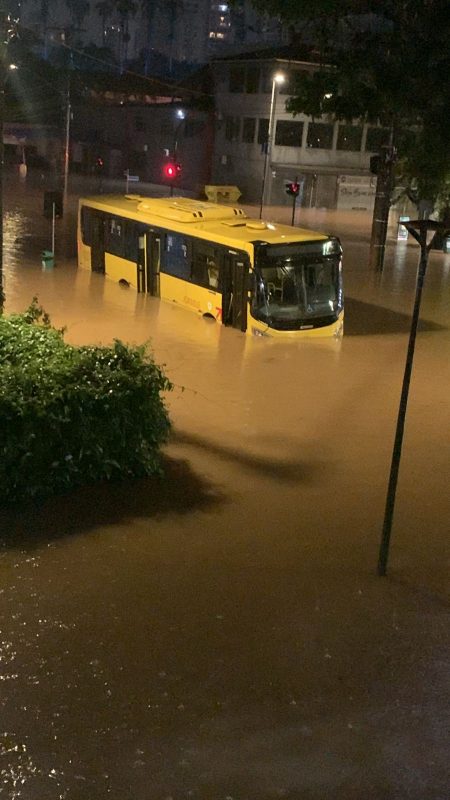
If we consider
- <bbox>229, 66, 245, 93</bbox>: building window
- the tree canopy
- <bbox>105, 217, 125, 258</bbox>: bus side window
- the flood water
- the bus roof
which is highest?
<bbox>229, 66, 245, 93</bbox>: building window

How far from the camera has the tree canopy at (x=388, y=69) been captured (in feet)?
64.2

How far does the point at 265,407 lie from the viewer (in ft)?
44.2

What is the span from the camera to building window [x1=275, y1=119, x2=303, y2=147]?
55.2m

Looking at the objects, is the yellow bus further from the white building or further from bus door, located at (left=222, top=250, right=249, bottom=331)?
the white building

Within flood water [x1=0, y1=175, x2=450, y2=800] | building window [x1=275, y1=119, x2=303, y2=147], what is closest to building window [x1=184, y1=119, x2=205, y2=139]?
building window [x1=275, y1=119, x2=303, y2=147]

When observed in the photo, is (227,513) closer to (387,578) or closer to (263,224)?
(387,578)

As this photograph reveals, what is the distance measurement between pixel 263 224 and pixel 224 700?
1533 cm

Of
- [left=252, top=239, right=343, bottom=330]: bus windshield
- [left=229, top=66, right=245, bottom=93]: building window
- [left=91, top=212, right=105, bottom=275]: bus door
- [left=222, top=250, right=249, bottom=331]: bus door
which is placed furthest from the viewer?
[left=229, top=66, right=245, bottom=93]: building window

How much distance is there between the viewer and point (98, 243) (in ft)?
83.6

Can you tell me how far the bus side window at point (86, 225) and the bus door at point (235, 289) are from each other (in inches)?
326

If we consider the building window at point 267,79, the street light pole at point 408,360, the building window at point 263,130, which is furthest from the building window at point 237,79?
the street light pole at point 408,360

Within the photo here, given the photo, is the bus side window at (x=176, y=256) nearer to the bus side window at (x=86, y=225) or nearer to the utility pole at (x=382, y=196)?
the bus side window at (x=86, y=225)

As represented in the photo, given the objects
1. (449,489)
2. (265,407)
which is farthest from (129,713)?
(265,407)

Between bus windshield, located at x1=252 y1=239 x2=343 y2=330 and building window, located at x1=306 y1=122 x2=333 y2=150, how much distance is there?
130ft
